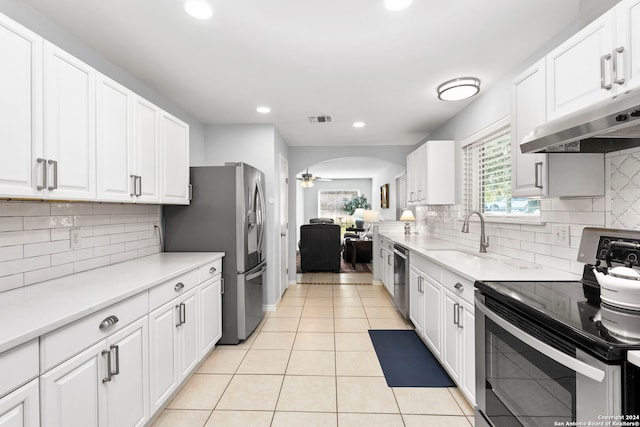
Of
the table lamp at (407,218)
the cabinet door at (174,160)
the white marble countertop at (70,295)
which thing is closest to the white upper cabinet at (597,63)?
the white marble countertop at (70,295)

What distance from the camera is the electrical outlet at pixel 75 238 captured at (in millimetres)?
1963

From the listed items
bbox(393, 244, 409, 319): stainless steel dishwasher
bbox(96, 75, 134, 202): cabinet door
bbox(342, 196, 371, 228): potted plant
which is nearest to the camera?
bbox(96, 75, 134, 202): cabinet door

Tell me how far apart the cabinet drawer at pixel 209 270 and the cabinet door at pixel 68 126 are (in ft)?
3.36

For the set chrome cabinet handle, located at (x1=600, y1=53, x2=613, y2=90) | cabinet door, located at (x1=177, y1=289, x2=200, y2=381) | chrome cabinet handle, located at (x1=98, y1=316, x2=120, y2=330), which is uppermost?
chrome cabinet handle, located at (x1=600, y1=53, x2=613, y2=90)

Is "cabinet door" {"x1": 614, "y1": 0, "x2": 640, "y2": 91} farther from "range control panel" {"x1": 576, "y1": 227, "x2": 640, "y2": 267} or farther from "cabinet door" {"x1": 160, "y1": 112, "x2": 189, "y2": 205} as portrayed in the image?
"cabinet door" {"x1": 160, "y1": 112, "x2": 189, "y2": 205}

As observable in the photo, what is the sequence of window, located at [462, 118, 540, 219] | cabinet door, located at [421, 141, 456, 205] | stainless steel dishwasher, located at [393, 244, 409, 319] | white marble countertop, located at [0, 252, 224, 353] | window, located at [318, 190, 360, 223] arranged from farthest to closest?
window, located at [318, 190, 360, 223], cabinet door, located at [421, 141, 456, 205], stainless steel dishwasher, located at [393, 244, 409, 319], window, located at [462, 118, 540, 219], white marble countertop, located at [0, 252, 224, 353]

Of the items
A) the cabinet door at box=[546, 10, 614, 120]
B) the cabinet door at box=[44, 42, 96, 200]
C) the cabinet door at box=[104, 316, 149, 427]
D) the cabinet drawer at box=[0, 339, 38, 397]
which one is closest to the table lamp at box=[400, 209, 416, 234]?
the cabinet door at box=[546, 10, 614, 120]

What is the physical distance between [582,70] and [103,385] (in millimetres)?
2651

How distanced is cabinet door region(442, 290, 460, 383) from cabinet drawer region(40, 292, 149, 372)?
6.45 ft

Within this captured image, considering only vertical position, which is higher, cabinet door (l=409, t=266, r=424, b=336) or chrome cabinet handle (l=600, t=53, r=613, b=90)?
chrome cabinet handle (l=600, t=53, r=613, b=90)

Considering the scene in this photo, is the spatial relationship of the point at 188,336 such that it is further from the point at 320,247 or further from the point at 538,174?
the point at 320,247

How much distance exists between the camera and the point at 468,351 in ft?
6.23

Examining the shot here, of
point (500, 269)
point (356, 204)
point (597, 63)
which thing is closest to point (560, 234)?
point (500, 269)

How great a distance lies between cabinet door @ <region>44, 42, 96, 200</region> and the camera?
144cm
